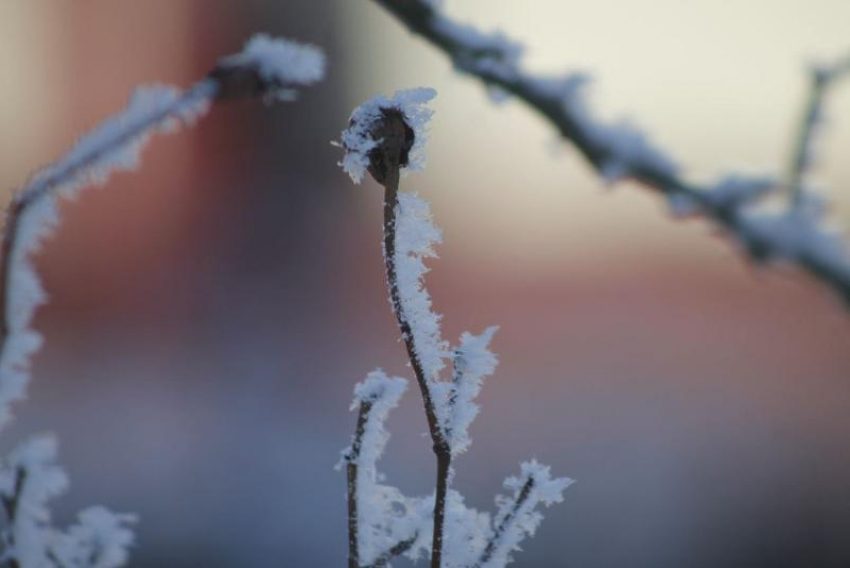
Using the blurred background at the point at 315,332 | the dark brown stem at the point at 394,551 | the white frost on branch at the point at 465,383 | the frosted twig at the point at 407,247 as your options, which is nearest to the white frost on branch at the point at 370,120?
the frosted twig at the point at 407,247

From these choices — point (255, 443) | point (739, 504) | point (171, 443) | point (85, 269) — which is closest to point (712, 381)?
point (739, 504)

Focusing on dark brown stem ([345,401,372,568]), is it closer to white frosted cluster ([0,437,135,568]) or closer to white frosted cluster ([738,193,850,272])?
white frosted cluster ([0,437,135,568])

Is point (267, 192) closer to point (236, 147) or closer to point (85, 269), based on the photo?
point (236, 147)

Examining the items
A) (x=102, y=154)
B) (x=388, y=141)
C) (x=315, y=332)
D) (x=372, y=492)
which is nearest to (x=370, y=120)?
(x=388, y=141)

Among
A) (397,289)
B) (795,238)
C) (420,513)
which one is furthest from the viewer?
(420,513)

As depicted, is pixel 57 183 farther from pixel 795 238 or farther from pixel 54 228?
pixel 795 238

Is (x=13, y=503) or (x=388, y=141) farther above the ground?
(x=388, y=141)
